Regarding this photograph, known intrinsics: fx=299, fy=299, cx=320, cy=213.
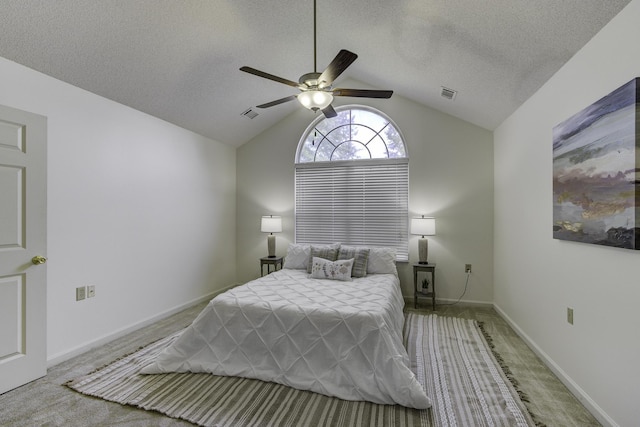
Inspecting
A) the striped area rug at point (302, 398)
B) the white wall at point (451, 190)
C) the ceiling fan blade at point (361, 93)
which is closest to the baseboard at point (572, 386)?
the striped area rug at point (302, 398)

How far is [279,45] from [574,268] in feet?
11.1

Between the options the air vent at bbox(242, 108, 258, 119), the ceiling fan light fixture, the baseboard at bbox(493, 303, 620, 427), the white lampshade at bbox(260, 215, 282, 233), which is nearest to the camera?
the baseboard at bbox(493, 303, 620, 427)

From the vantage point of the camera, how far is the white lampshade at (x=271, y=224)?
4625 mm

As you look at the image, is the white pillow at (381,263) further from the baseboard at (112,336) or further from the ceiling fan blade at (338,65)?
the baseboard at (112,336)

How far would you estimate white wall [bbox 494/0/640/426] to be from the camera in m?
1.65

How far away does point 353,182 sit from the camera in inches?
183

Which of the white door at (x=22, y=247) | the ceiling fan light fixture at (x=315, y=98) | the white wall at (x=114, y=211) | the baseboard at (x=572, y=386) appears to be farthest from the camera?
the white wall at (x=114, y=211)

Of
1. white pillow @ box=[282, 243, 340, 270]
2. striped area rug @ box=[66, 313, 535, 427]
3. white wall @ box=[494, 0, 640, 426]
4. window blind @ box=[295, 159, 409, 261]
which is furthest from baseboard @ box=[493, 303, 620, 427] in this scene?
white pillow @ box=[282, 243, 340, 270]

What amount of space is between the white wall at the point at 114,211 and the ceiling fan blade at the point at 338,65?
7.46ft

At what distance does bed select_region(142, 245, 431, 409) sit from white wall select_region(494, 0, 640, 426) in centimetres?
109

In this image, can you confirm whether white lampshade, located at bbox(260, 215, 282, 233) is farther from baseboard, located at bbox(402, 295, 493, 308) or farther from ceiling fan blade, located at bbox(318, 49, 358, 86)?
ceiling fan blade, located at bbox(318, 49, 358, 86)

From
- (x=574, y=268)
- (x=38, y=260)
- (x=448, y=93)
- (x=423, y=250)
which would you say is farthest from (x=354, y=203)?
(x=38, y=260)

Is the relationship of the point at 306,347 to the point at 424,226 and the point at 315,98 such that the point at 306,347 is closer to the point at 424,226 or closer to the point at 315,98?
the point at 315,98

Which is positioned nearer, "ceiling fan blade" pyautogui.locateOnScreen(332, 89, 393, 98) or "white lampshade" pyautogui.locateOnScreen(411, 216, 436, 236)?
"ceiling fan blade" pyautogui.locateOnScreen(332, 89, 393, 98)
